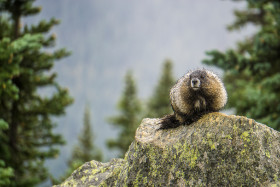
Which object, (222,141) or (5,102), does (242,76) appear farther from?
(222,141)

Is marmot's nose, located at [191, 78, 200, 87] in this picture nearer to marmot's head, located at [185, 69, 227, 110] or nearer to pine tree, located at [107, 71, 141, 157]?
marmot's head, located at [185, 69, 227, 110]

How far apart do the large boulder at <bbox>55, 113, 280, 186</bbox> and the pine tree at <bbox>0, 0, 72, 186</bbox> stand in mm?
8018

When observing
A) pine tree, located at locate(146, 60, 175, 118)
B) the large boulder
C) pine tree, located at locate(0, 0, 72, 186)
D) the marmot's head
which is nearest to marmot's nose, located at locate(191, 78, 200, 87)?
the marmot's head

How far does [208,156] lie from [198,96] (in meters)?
1.33

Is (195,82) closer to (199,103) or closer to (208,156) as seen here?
(199,103)

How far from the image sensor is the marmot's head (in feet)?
18.6

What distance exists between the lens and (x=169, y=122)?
6250 mm

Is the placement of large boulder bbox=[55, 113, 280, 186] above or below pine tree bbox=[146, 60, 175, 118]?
below

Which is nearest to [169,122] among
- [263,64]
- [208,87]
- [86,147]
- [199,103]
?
[199,103]

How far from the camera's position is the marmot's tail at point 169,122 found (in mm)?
6137

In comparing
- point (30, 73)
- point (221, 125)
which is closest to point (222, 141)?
point (221, 125)

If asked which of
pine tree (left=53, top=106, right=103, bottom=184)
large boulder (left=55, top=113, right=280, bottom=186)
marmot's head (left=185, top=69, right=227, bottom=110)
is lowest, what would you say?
large boulder (left=55, top=113, right=280, bottom=186)

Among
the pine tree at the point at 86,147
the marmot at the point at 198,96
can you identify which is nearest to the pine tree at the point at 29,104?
the marmot at the point at 198,96

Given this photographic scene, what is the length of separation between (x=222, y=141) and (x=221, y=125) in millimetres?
336
